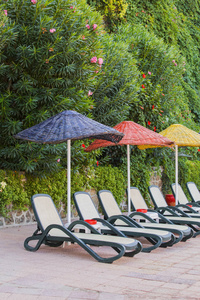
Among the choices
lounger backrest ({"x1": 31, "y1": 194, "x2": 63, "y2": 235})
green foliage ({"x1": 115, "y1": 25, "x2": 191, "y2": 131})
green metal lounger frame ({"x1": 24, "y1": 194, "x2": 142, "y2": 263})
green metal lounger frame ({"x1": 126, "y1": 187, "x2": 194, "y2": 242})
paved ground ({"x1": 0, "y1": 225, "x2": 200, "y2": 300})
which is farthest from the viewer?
green foliage ({"x1": 115, "y1": 25, "x2": 191, "y2": 131})

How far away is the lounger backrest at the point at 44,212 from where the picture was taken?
6.36 metres

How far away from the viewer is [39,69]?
8664mm

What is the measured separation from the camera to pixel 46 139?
644 centimetres

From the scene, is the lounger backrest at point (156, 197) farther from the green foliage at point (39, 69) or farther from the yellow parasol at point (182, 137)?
the green foliage at point (39, 69)

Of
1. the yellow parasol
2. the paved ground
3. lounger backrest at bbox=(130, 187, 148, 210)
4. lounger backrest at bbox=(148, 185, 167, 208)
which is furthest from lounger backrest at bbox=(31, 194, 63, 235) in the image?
the yellow parasol

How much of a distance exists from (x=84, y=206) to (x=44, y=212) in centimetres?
99

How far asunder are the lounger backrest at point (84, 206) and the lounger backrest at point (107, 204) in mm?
447

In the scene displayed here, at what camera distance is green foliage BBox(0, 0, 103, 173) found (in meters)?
8.48

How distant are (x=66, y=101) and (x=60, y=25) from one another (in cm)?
170

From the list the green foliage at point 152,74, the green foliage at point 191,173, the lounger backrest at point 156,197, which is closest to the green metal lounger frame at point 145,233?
the lounger backrest at point 156,197

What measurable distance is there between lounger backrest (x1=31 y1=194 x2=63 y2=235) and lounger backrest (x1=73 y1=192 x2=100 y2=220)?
562 millimetres

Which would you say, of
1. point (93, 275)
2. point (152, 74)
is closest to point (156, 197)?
point (93, 275)

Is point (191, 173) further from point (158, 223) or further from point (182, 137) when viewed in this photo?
point (158, 223)

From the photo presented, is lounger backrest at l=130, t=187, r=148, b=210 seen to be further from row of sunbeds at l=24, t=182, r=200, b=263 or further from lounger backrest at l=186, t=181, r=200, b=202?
lounger backrest at l=186, t=181, r=200, b=202
